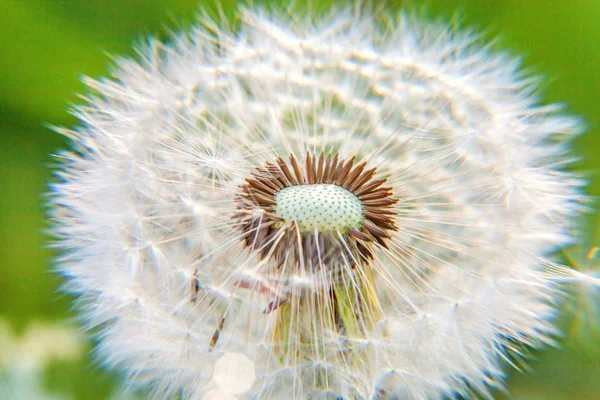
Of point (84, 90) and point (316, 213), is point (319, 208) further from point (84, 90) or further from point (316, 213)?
point (84, 90)

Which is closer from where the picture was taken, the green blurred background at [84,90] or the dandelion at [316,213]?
the dandelion at [316,213]

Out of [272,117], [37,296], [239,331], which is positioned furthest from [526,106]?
[37,296]

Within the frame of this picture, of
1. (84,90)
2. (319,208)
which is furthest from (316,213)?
(84,90)

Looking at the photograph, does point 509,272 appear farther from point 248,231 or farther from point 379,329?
point 248,231

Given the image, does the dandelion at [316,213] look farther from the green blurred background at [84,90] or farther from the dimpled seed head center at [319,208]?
the green blurred background at [84,90]

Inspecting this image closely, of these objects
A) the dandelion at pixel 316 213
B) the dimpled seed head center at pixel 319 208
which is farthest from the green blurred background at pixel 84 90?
the dimpled seed head center at pixel 319 208

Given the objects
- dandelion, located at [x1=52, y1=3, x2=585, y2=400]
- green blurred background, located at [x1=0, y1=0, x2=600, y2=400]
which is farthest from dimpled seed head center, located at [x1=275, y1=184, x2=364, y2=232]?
green blurred background, located at [x1=0, y1=0, x2=600, y2=400]
